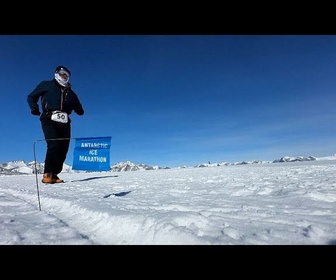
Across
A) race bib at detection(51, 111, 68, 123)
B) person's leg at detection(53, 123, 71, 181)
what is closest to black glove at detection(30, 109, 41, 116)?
race bib at detection(51, 111, 68, 123)

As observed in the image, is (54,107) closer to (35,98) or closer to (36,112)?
(36,112)

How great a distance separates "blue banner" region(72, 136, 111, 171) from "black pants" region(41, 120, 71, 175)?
48.7 inches

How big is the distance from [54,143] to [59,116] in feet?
2.17

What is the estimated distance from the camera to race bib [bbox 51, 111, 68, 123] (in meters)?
5.16

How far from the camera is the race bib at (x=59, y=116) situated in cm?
516

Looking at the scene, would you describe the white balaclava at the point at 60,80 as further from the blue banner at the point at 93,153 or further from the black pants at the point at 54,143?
the blue banner at the point at 93,153

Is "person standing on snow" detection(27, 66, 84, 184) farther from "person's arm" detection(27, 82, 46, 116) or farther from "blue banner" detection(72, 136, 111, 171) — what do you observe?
"blue banner" detection(72, 136, 111, 171)

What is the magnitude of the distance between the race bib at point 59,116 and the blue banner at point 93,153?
144 centimetres

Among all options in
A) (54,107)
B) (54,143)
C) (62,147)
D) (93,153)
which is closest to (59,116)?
(54,107)

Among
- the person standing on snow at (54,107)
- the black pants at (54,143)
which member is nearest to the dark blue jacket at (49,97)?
the person standing on snow at (54,107)

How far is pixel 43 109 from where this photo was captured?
5.23m

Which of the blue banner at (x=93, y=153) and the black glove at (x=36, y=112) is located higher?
the black glove at (x=36, y=112)
